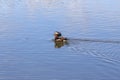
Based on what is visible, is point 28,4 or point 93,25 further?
point 28,4

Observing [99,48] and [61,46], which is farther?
[61,46]

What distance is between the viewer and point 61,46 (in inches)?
888

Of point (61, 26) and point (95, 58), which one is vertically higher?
point (61, 26)

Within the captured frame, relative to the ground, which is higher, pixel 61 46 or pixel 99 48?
pixel 61 46

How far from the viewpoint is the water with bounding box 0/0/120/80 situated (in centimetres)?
1780

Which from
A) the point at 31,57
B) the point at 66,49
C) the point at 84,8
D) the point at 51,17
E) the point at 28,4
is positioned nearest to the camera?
the point at 31,57

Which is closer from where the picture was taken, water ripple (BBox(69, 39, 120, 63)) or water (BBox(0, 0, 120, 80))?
water (BBox(0, 0, 120, 80))

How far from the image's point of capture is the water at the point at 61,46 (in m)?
17.8

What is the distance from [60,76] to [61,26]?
1120cm

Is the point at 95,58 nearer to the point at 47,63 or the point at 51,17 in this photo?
the point at 47,63

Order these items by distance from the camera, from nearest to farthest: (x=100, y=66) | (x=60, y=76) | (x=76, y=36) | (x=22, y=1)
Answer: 1. (x=60, y=76)
2. (x=100, y=66)
3. (x=76, y=36)
4. (x=22, y=1)

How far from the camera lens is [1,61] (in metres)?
19.5

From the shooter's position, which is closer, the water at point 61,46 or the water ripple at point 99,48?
the water at point 61,46

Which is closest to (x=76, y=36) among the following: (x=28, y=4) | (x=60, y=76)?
(x=60, y=76)
